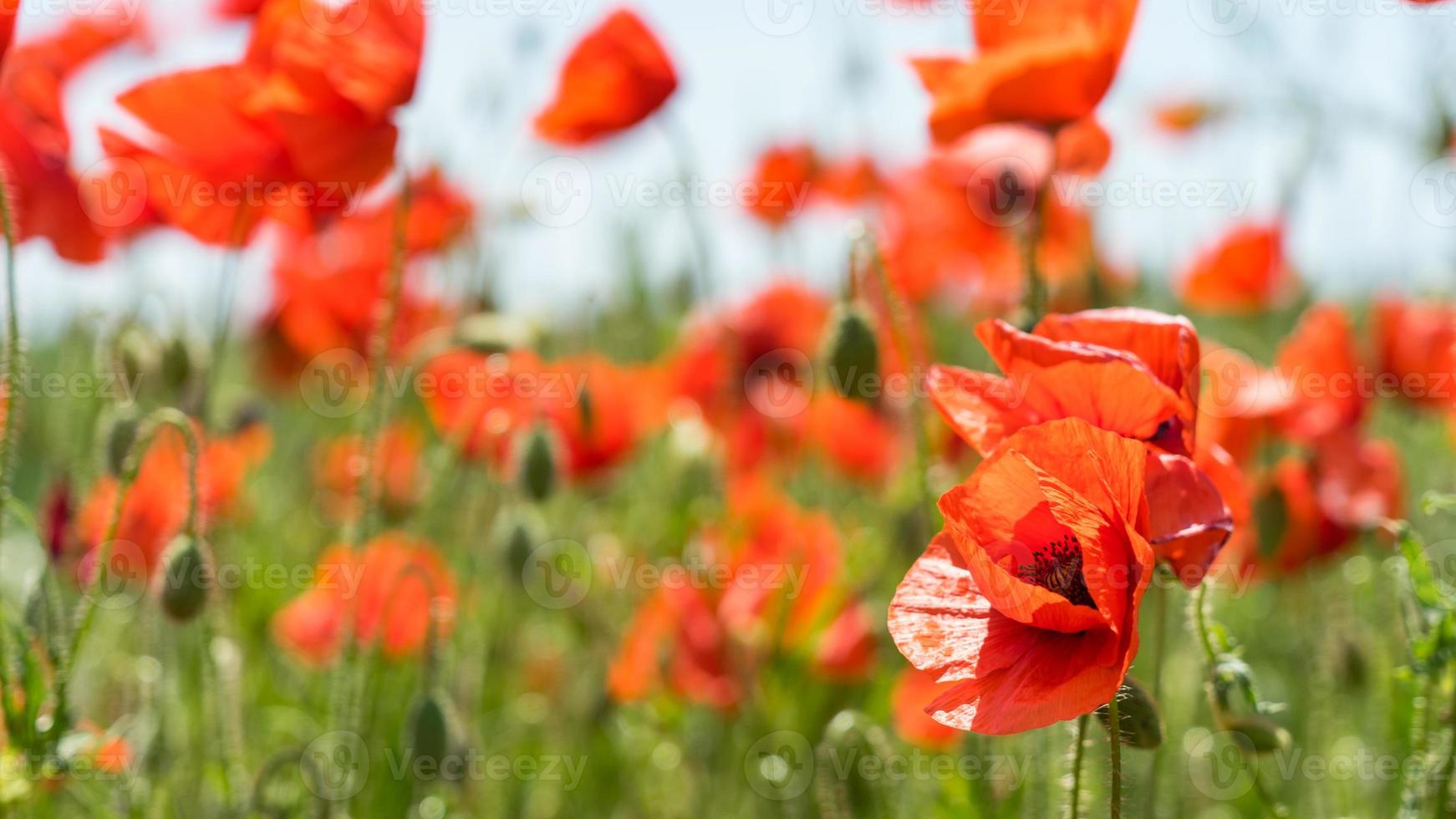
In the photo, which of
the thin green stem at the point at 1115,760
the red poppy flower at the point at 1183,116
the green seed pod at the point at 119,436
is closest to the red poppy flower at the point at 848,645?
the green seed pod at the point at 119,436

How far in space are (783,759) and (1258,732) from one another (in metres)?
1.15

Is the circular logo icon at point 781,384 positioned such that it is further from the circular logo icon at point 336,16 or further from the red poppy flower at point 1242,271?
the circular logo icon at point 336,16

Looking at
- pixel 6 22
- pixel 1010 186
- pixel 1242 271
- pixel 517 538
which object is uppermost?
pixel 6 22

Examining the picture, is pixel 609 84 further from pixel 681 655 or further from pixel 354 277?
pixel 681 655

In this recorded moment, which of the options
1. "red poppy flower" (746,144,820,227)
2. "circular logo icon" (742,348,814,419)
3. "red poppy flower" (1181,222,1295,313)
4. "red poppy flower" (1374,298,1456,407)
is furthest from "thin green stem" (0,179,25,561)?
"red poppy flower" (1181,222,1295,313)

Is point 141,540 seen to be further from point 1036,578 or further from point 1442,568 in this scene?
point 1442,568

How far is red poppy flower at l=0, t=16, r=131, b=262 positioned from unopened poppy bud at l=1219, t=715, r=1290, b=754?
1.67 m

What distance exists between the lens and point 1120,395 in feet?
3.30

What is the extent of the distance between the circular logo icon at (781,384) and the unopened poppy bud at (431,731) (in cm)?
151

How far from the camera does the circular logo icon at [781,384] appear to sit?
10.4 feet

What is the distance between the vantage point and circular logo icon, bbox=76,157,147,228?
6.43 feet

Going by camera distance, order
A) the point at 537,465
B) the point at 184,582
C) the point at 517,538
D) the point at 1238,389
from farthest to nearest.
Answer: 1. the point at 517,538
2. the point at 537,465
3. the point at 1238,389
4. the point at 184,582

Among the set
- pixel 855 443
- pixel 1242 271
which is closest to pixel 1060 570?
pixel 855 443

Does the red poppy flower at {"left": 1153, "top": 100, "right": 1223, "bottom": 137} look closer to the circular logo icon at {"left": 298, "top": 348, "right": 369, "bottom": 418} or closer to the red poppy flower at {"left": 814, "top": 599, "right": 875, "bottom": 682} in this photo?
the red poppy flower at {"left": 814, "top": 599, "right": 875, "bottom": 682}
